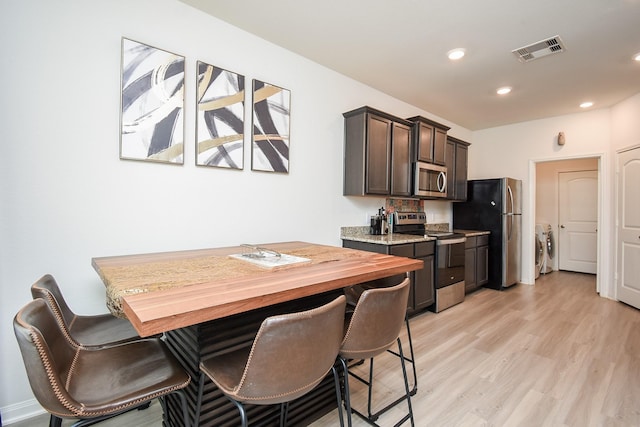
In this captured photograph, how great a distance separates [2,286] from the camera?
5.31 feet

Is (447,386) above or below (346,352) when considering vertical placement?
below

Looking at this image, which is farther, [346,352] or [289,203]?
[289,203]

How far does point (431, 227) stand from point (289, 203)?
2745 millimetres

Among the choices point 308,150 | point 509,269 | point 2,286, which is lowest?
point 509,269

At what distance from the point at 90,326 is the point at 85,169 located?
93cm

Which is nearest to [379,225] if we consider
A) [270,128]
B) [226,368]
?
[270,128]

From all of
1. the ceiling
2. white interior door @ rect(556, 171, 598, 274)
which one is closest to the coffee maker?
the ceiling

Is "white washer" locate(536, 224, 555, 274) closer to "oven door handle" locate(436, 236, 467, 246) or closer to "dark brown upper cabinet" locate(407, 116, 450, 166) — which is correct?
"oven door handle" locate(436, 236, 467, 246)

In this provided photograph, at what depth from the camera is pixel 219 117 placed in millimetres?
2318

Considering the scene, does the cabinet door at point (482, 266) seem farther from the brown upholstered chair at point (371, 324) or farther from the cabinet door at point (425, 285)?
the brown upholstered chair at point (371, 324)

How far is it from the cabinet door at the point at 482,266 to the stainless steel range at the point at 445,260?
66cm

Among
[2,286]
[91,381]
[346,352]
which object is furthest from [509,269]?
[2,286]

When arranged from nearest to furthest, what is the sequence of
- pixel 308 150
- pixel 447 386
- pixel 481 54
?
pixel 447 386
pixel 481 54
pixel 308 150

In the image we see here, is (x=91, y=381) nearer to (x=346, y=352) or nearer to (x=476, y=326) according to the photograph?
(x=346, y=352)
